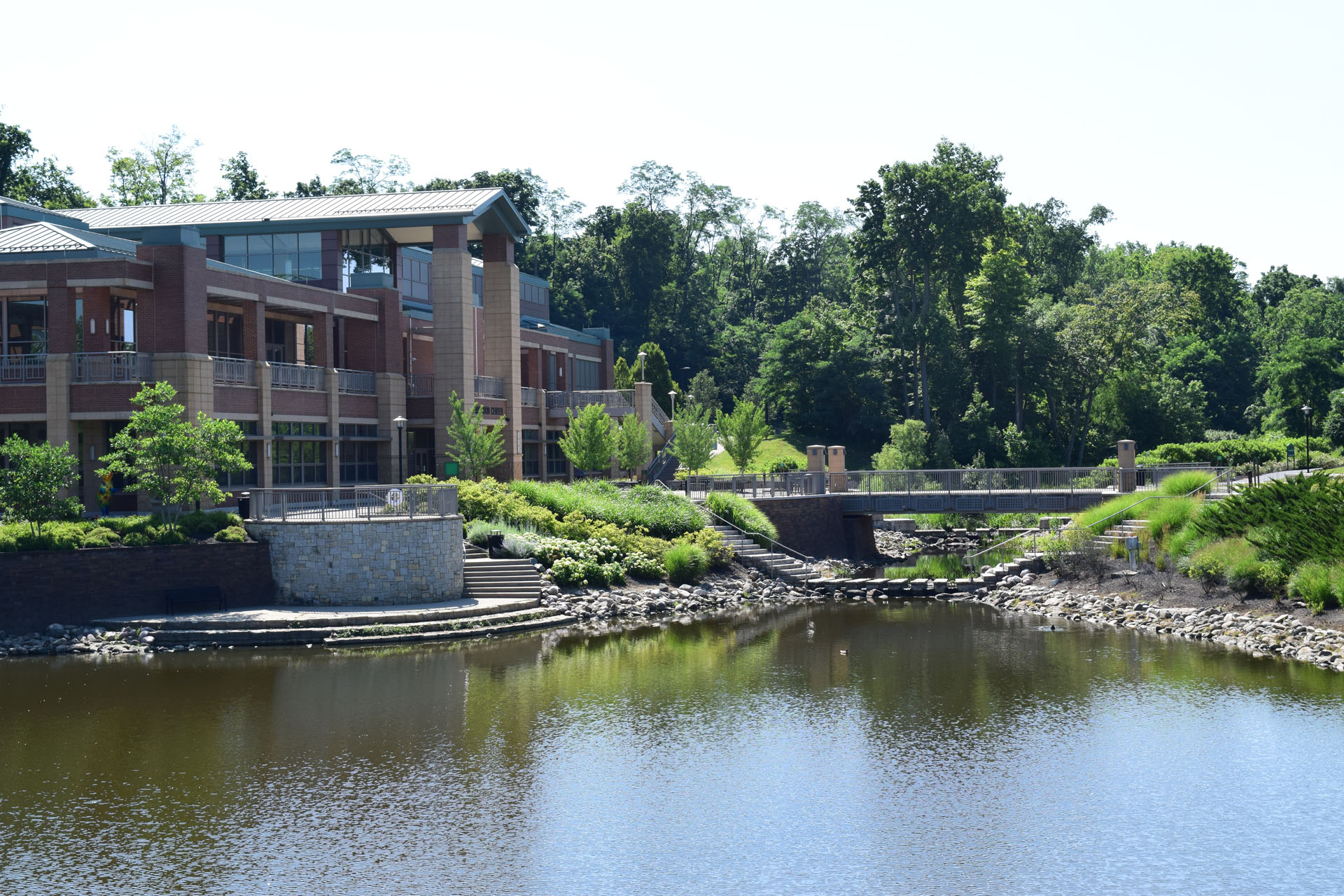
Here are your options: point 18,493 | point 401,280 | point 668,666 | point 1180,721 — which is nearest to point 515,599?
point 668,666

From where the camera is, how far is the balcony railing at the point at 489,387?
5319cm

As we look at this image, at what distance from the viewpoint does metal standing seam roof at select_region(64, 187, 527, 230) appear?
1985 inches

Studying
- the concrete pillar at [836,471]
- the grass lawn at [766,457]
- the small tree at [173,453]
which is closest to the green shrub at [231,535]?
the small tree at [173,453]

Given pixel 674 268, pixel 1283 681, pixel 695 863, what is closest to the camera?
pixel 695 863

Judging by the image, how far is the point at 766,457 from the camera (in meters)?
79.6

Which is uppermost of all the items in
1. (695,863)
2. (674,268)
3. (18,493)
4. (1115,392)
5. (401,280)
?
(674,268)

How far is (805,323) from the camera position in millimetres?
83875

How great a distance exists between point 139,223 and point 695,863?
162 ft

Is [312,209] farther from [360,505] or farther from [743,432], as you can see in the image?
[743,432]

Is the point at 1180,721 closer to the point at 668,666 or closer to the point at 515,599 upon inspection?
the point at 668,666

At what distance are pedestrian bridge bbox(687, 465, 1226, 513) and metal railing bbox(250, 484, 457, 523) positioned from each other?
610 inches

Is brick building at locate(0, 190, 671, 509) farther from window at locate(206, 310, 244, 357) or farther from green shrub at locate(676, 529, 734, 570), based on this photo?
green shrub at locate(676, 529, 734, 570)

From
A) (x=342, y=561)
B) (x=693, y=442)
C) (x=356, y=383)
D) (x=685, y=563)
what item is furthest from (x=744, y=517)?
(x=342, y=561)

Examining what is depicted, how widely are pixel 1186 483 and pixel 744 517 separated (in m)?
16.7
